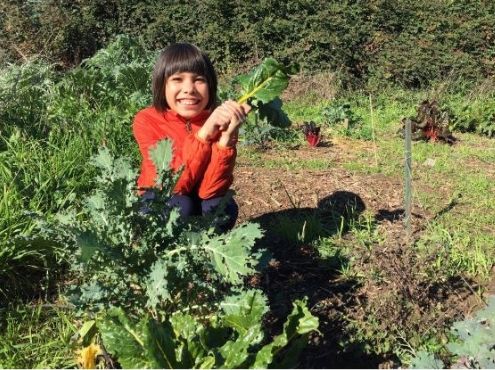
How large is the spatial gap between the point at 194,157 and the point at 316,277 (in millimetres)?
995

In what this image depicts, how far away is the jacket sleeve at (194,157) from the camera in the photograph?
2.42 meters

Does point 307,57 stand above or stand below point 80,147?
above

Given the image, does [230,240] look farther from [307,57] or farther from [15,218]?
[307,57]

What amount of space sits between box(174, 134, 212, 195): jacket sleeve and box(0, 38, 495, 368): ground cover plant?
265mm

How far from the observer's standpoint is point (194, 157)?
2.44 m

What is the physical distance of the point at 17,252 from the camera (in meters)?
2.64

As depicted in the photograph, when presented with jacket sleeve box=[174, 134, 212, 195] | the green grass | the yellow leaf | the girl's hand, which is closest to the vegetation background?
the green grass

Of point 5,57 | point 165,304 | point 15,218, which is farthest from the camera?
point 5,57

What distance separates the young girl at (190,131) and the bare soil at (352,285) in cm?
50

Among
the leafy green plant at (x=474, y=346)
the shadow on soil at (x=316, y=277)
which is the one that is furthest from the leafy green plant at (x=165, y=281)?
the leafy green plant at (x=474, y=346)

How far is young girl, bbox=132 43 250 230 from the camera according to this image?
244cm

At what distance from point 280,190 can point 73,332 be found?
2230 mm

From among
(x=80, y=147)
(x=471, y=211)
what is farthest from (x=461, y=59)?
(x=80, y=147)

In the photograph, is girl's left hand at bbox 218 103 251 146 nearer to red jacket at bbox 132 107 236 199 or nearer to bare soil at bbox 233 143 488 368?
red jacket at bbox 132 107 236 199
